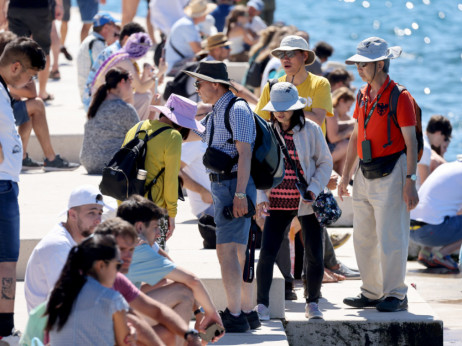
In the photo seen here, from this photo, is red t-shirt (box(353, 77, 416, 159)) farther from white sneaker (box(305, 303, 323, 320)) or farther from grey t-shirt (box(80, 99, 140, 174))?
grey t-shirt (box(80, 99, 140, 174))

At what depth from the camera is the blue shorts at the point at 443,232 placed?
366 inches

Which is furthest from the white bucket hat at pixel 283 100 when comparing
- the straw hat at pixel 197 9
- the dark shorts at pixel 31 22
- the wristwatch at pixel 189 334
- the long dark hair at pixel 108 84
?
the straw hat at pixel 197 9

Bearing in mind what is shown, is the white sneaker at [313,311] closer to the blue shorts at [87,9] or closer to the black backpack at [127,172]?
the black backpack at [127,172]

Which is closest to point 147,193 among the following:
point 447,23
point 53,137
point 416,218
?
point 416,218

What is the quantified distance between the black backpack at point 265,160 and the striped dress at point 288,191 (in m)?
0.34

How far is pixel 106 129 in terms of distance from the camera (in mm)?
9602

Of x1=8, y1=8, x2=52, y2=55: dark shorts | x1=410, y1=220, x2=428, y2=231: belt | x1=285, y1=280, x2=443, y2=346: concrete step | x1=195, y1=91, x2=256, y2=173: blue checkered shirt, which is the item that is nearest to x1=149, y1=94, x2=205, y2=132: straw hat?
x1=195, y1=91, x2=256, y2=173: blue checkered shirt

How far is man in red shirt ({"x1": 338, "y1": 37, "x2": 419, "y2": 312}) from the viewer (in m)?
6.88

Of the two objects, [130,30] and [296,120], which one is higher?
[130,30]

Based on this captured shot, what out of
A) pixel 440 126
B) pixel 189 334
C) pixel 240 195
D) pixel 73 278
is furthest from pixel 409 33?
pixel 73 278

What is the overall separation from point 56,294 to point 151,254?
3.90 feet

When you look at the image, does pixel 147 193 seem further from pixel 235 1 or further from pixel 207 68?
pixel 235 1

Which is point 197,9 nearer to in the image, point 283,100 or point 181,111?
point 181,111

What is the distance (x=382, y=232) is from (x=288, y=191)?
0.72m
